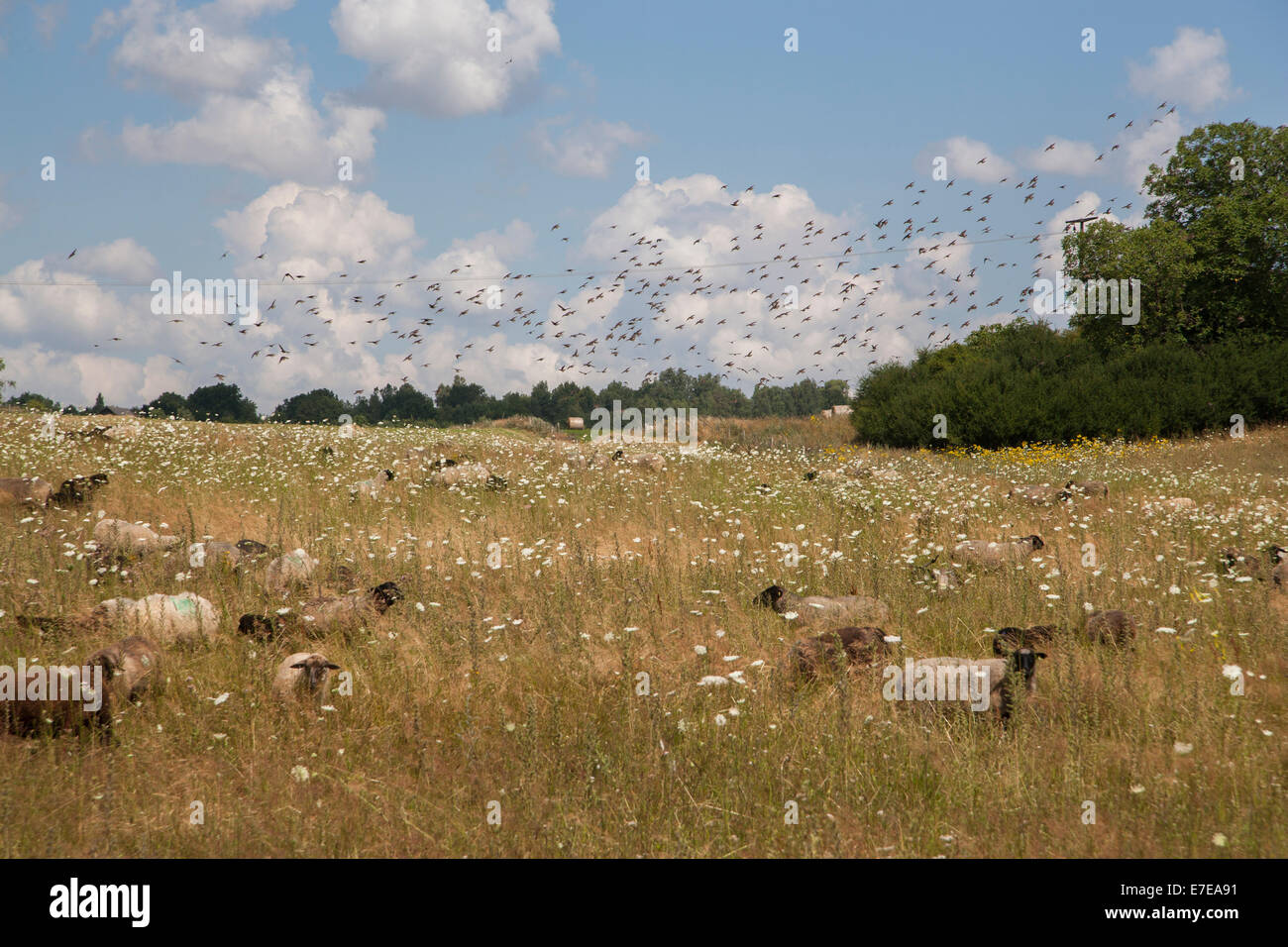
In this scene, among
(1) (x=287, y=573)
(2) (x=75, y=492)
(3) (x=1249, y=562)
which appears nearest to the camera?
(1) (x=287, y=573)

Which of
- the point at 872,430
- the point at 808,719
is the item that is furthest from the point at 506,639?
the point at 872,430

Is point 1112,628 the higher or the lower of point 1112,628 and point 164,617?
the lower

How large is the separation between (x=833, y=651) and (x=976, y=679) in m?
1.00

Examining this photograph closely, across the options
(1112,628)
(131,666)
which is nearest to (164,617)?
(131,666)

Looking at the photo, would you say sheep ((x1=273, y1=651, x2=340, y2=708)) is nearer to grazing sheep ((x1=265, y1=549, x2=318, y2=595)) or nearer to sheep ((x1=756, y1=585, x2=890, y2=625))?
grazing sheep ((x1=265, y1=549, x2=318, y2=595))

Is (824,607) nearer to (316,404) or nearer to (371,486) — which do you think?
(371,486)

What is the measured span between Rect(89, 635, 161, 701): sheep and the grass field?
0.47 feet

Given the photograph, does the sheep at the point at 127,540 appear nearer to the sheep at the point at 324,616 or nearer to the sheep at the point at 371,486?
the sheep at the point at 324,616

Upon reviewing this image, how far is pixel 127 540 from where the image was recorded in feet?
28.5

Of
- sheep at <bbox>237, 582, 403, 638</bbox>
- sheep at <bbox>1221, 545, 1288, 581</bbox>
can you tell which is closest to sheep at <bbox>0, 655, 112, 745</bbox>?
sheep at <bbox>237, 582, 403, 638</bbox>

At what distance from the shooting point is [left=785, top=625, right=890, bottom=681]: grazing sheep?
18.5ft

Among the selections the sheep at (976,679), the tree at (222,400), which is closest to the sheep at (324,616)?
the sheep at (976,679)

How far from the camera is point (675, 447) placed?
18844 millimetres

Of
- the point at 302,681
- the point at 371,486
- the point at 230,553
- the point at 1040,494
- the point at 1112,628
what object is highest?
the point at 371,486
